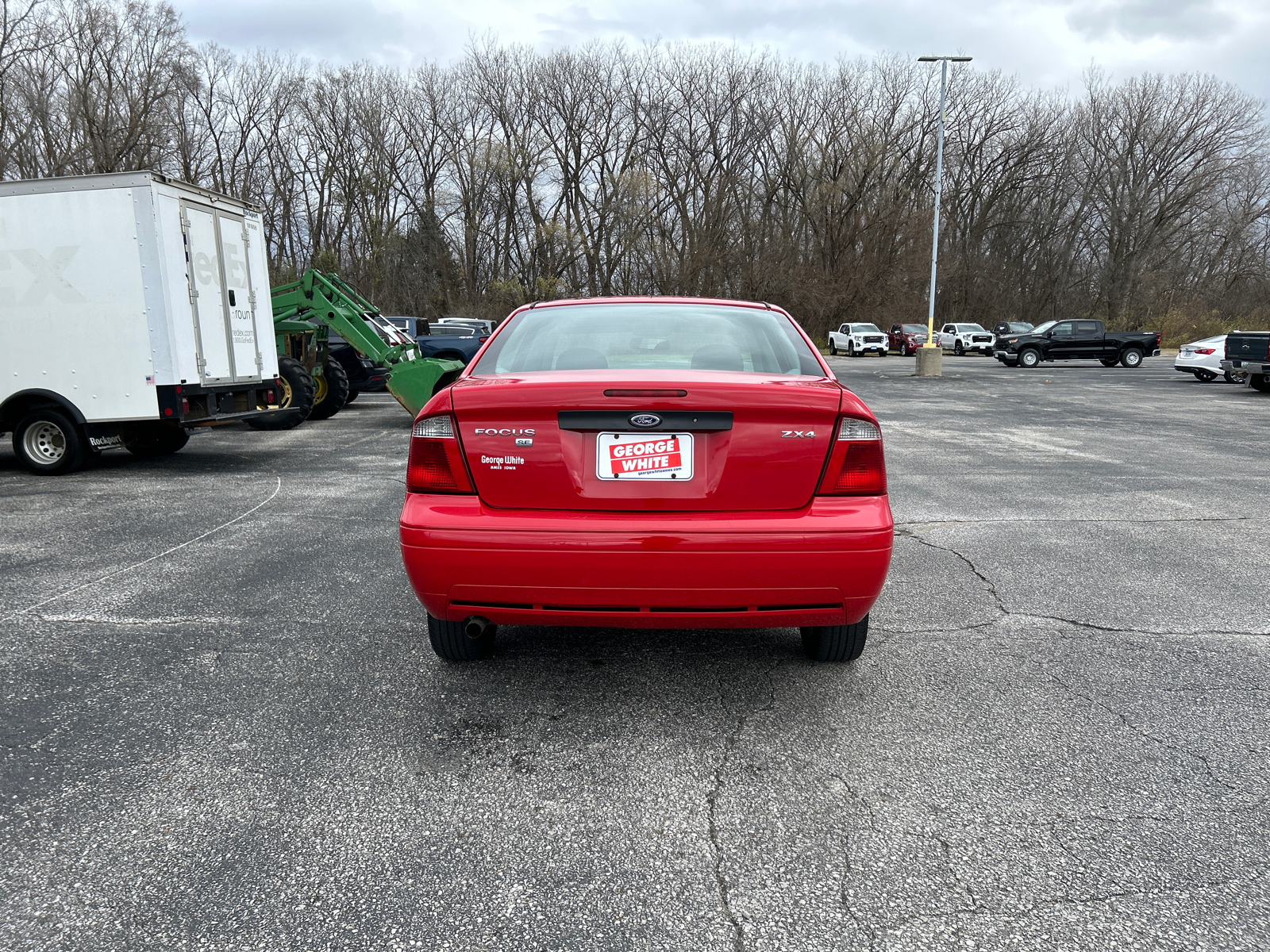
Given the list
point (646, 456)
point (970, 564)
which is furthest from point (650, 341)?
point (970, 564)

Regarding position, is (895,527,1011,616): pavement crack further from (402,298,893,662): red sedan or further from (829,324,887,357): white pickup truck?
(829,324,887,357): white pickup truck

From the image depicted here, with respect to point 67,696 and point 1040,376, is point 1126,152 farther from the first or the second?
point 67,696

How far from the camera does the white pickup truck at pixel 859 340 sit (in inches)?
1649

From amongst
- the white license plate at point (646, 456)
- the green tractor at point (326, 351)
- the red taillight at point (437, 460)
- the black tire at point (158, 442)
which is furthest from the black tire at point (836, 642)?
the green tractor at point (326, 351)

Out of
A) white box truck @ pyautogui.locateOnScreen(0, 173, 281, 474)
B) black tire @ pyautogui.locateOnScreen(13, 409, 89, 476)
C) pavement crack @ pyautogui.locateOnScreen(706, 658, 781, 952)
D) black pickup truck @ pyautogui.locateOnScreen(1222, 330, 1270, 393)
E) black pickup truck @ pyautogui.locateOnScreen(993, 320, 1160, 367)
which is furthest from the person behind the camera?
black pickup truck @ pyautogui.locateOnScreen(993, 320, 1160, 367)

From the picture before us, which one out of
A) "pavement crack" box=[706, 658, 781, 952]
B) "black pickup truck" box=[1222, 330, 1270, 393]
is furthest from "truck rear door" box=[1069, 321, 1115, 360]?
"pavement crack" box=[706, 658, 781, 952]

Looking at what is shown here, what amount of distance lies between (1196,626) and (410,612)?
155 inches

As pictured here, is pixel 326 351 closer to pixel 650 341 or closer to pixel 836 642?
pixel 650 341

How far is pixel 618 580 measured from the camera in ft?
9.31

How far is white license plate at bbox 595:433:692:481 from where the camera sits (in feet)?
9.46

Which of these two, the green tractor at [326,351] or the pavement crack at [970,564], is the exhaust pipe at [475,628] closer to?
the pavement crack at [970,564]

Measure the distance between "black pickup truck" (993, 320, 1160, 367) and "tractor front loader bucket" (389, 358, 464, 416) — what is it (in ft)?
86.5

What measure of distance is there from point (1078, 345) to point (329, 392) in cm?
2850

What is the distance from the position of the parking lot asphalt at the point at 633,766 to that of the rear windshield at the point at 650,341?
1.28 metres
